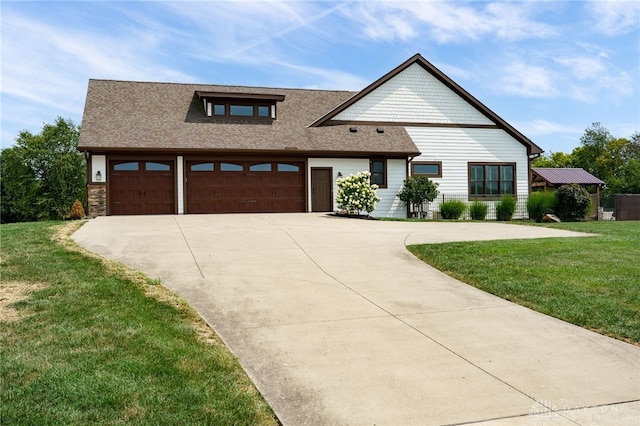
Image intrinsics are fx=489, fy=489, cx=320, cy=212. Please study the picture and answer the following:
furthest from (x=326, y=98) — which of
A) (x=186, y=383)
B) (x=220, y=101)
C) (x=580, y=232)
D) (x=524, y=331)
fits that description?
(x=186, y=383)

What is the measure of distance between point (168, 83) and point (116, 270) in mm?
19300

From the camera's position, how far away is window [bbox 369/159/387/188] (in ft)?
77.3

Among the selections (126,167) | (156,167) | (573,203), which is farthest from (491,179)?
(126,167)

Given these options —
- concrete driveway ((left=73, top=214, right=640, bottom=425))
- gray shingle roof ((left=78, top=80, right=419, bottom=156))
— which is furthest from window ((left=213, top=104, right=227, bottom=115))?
concrete driveway ((left=73, top=214, right=640, bottom=425))

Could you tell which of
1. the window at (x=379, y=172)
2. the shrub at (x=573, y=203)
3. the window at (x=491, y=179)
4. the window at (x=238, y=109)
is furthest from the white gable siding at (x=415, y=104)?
the shrub at (x=573, y=203)

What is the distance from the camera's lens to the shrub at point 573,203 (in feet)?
71.8

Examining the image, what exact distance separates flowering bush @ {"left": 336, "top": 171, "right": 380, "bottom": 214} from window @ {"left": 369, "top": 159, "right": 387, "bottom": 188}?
2904 mm

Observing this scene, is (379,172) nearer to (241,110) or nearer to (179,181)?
(241,110)

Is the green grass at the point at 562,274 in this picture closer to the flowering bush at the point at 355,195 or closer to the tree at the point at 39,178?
the flowering bush at the point at 355,195

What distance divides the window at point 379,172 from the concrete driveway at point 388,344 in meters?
13.1

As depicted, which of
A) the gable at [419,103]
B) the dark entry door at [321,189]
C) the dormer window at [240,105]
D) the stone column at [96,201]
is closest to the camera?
the stone column at [96,201]

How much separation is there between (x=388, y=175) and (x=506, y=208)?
6058 mm

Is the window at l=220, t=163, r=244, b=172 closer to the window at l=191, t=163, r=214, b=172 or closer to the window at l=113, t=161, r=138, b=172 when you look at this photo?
the window at l=191, t=163, r=214, b=172

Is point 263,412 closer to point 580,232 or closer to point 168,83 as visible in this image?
point 580,232
